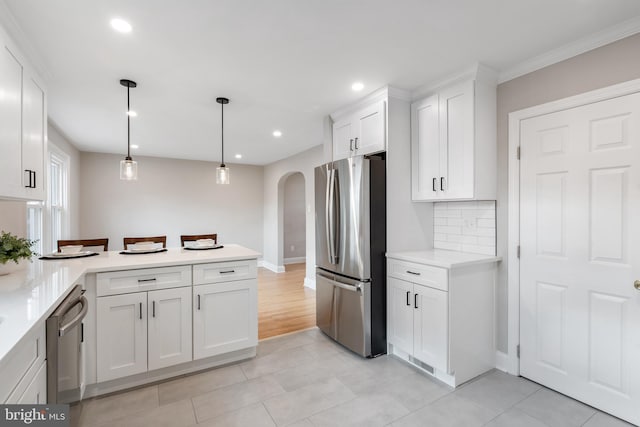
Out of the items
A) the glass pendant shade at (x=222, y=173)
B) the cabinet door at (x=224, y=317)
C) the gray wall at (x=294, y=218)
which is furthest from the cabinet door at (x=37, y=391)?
the gray wall at (x=294, y=218)

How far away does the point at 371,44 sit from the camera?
210cm

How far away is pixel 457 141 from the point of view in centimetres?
258

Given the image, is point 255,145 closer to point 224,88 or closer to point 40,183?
point 224,88

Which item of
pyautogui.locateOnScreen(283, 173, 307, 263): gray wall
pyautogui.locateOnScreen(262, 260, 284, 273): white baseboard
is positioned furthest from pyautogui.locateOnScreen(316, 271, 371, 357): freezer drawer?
pyautogui.locateOnScreen(283, 173, 307, 263): gray wall

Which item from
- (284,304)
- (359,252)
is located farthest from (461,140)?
(284,304)

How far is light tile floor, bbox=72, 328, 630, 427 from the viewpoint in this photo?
1.94 m

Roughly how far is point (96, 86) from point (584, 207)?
3.99 meters

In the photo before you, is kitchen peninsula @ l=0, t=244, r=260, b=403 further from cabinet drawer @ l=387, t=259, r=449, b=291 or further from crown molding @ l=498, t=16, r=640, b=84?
crown molding @ l=498, t=16, r=640, b=84

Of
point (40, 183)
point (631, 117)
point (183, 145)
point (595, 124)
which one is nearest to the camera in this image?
point (631, 117)

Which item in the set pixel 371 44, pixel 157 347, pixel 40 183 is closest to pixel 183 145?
pixel 40 183

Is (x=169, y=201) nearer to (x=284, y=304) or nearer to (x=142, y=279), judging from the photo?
(x=284, y=304)

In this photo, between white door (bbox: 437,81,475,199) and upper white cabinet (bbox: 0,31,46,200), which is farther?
white door (bbox: 437,81,475,199)

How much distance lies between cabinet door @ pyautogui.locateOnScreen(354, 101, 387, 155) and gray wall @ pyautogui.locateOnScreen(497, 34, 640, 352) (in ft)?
3.17

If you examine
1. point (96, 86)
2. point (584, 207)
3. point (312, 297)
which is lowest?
point (312, 297)
